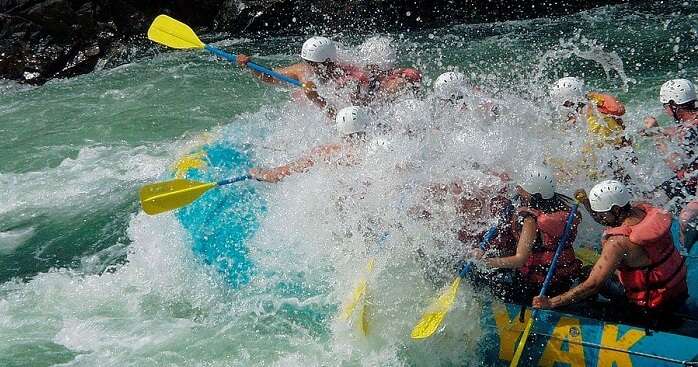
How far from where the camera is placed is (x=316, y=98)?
6.53m

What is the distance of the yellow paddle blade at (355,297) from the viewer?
4.59m

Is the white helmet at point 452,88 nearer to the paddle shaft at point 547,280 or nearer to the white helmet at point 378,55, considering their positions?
the white helmet at point 378,55

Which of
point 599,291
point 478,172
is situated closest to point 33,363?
point 478,172

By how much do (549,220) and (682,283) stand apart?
2.66ft

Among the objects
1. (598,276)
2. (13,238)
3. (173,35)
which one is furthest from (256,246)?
(173,35)

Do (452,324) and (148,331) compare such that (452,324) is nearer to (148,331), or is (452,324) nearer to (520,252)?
(520,252)

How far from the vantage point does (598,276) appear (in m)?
4.02

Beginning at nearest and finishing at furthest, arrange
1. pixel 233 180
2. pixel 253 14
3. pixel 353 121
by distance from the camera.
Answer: pixel 353 121, pixel 233 180, pixel 253 14

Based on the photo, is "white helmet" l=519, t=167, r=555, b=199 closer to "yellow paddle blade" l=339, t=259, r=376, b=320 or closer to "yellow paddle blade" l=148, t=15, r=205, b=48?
"yellow paddle blade" l=339, t=259, r=376, b=320

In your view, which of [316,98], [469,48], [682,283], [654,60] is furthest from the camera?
[469,48]

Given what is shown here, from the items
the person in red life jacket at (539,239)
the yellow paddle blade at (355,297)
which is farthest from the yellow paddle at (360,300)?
the person in red life jacket at (539,239)

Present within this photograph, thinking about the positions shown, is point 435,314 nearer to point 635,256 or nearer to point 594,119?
point 635,256

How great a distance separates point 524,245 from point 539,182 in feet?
1.26

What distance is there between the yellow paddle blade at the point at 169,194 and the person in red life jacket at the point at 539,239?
2209 mm
